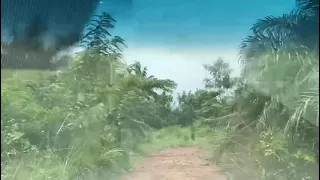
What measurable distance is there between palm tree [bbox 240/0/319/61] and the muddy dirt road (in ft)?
2.83

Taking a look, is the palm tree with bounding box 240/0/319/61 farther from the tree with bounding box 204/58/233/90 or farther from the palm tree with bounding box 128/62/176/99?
the palm tree with bounding box 128/62/176/99

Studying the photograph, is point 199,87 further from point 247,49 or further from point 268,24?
point 268,24

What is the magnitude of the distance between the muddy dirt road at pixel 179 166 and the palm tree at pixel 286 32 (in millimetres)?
864

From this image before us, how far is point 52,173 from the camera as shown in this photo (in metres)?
3.51

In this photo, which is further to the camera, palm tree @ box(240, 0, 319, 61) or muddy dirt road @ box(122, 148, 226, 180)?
muddy dirt road @ box(122, 148, 226, 180)

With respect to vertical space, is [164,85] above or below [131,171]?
above

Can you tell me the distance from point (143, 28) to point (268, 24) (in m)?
0.95

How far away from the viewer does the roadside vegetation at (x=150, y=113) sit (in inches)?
134

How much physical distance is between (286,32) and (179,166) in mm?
1331

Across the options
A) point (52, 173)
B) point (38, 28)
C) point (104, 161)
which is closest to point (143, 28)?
point (38, 28)

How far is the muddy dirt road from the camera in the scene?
3496mm

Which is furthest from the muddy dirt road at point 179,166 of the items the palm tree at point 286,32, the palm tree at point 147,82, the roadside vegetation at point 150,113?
the palm tree at point 286,32

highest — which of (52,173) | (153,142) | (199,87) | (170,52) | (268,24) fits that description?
(268,24)

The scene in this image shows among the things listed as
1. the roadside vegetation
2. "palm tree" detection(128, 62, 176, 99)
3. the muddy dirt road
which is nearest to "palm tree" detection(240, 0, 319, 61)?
the roadside vegetation
